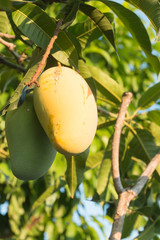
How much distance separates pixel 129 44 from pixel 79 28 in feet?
5.94

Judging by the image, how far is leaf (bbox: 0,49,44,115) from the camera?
2.39 feet

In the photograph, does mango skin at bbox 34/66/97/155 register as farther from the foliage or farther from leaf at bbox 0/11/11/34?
leaf at bbox 0/11/11/34

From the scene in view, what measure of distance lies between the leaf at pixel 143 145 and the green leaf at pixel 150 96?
13 cm

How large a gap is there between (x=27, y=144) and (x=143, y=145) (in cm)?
60

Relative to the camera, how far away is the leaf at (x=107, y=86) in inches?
47.8

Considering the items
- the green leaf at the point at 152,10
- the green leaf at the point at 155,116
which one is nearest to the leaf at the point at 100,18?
the green leaf at the point at 152,10

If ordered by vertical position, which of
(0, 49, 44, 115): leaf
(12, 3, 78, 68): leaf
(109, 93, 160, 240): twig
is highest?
(12, 3, 78, 68): leaf

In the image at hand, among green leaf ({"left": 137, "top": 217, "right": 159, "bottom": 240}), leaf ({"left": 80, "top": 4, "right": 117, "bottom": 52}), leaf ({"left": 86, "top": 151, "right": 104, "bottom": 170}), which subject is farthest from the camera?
leaf ({"left": 86, "top": 151, "right": 104, "bottom": 170})

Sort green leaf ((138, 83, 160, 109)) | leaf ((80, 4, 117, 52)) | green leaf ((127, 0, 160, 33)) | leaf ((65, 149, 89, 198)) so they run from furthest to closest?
green leaf ((138, 83, 160, 109)) → leaf ((65, 149, 89, 198)) → leaf ((80, 4, 117, 52)) → green leaf ((127, 0, 160, 33))

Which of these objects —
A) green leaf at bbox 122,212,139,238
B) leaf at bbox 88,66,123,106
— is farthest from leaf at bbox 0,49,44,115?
green leaf at bbox 122,212,139,238

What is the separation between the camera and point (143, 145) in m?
1.25

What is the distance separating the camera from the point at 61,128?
0.67 metres

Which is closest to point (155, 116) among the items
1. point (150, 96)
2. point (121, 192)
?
point (150, 96)

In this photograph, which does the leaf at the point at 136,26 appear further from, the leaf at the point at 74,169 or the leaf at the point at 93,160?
the leaf at the point at 93,160
